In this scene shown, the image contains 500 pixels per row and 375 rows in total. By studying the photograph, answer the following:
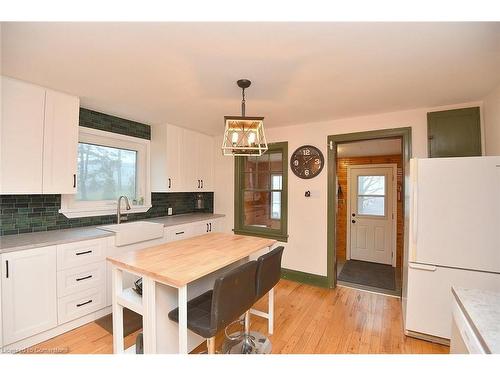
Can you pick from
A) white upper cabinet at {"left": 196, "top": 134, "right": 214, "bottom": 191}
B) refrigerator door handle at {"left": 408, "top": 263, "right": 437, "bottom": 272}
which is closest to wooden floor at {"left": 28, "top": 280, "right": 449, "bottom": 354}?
refrigerator door handle at {"left": 408, "top": 263, "right": 437, "bottom": 272}

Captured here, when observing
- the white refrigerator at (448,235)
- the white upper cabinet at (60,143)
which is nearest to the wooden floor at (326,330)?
the white refrigerator at (448,235)

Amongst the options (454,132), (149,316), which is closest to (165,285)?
(149,316)

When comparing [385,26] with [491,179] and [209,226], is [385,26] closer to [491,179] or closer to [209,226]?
[491,179]

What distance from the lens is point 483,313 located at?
1061mm

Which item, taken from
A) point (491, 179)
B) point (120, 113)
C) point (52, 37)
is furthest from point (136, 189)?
point (491, 179)

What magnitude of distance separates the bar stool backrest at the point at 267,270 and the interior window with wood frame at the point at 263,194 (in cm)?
160

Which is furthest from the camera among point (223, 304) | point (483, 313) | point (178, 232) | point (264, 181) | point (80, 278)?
point (264, 181)

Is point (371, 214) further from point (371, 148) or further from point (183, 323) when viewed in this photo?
point (183, 323)

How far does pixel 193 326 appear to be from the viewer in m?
1.42

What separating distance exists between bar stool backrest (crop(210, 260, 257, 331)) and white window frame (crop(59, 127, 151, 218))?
223 centimetres

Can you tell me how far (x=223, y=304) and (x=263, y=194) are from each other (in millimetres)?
2555

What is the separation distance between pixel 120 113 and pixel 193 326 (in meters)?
2.63

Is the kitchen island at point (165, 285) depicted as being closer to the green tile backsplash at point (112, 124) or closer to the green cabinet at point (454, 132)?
the green tile backsplash at point (112, 124)
